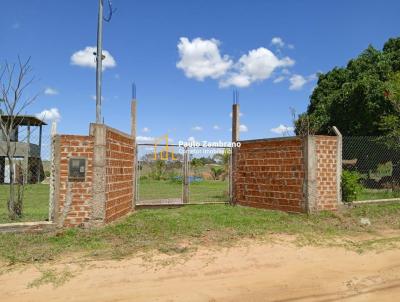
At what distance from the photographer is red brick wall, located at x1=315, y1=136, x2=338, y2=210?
984 centimetres

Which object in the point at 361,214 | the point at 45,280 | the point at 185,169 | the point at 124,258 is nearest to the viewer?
the point at 45,280

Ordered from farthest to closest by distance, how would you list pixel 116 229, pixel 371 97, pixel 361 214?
pixel 371 97, pixel 361 214, pixel 116 229

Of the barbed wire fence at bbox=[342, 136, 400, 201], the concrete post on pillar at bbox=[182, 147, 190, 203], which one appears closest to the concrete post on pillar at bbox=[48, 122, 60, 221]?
the concrete post on pillar at bbox=[182, 147, 190, 203]

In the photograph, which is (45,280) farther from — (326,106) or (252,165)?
(326,106)

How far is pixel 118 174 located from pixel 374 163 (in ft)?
36.8

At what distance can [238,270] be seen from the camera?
5.72m

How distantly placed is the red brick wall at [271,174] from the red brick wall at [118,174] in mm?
3144

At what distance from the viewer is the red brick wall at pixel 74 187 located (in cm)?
727

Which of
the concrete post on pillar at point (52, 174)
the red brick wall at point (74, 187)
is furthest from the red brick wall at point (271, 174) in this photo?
the concrete post on pillar at point (52, 174)

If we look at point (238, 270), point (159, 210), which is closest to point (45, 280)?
point (238, 270)

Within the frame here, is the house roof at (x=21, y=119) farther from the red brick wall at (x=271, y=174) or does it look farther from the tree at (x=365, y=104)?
Answer: the tree at (x=365, y=104)

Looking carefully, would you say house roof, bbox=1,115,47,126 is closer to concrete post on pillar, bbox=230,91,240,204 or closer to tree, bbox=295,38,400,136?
concrete post on pillar, bbox=230,91,240,204

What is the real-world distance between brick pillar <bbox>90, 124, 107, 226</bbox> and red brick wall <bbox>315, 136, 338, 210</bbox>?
5.05 m

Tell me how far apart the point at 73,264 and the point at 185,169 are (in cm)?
560
